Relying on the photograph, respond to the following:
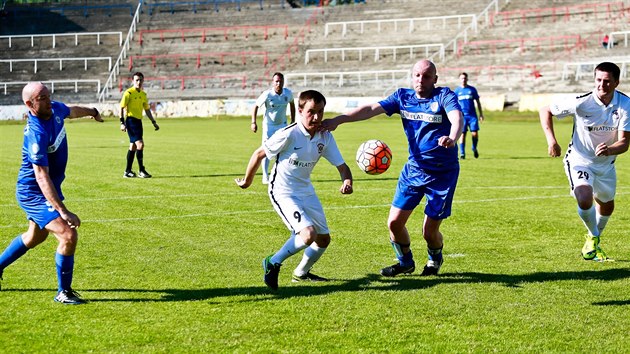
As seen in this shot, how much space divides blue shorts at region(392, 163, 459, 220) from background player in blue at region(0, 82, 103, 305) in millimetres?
3316

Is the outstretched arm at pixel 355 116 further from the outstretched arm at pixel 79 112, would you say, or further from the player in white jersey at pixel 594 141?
the outstretched arm at pixel 79 112

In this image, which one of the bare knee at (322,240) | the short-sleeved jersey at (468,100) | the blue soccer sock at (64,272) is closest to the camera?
the blue soccer sock at (64,272)

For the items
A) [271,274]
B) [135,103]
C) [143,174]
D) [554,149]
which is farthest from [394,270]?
[135,103]

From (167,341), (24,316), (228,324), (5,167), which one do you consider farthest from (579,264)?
(5,167)

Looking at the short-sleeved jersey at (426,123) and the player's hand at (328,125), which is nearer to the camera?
the player's hand at (328,125)

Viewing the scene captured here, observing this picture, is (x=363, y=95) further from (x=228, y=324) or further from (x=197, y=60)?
(x=228, y=324)

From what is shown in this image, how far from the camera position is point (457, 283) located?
345 inches

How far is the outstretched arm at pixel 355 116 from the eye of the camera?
859cm

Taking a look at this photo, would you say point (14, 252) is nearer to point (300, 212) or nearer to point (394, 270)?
point (300, 212)

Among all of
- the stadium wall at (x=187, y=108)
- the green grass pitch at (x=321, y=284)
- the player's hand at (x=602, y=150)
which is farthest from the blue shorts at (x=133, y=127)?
the stadium wall at (x=187, y=108)

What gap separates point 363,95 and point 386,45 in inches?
320

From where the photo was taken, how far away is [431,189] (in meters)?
9.12

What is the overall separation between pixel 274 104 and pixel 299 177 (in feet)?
33.1

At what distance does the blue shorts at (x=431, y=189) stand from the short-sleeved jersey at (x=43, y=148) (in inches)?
133
